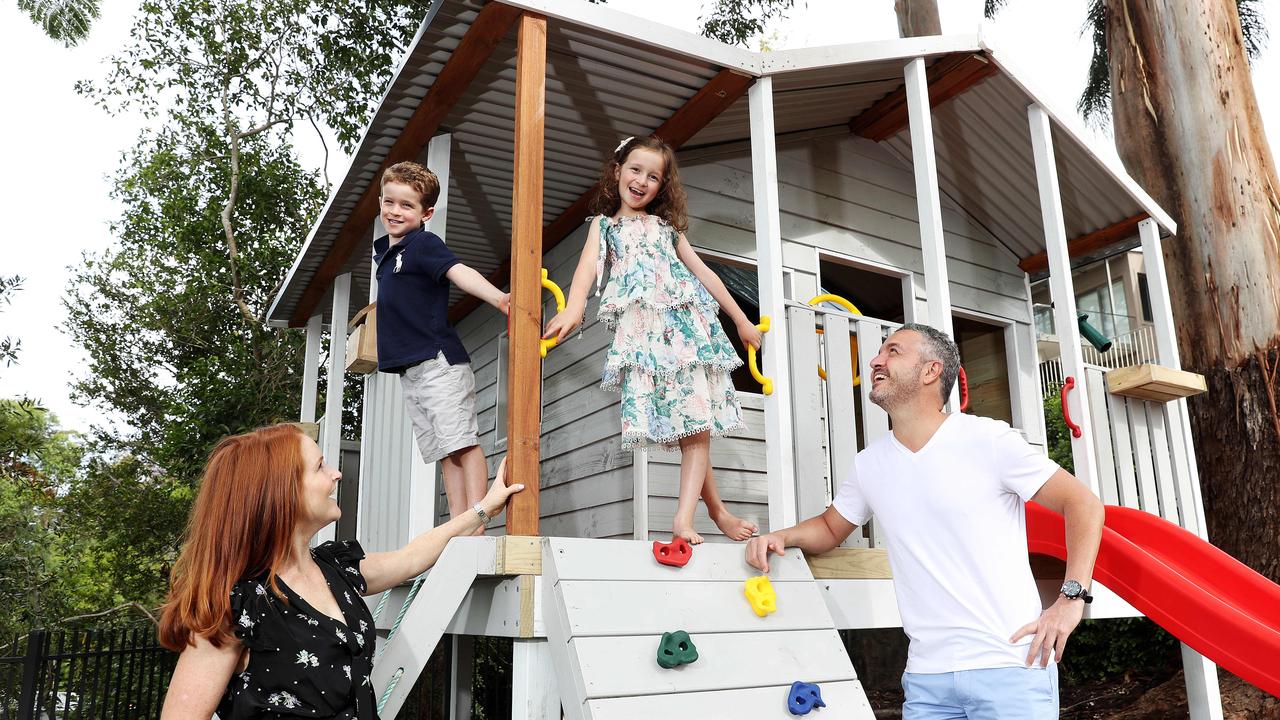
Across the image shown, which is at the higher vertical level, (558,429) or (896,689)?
(558,429)

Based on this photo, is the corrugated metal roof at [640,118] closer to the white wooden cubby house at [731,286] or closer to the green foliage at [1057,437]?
the white wooden cubby house at [731,286]

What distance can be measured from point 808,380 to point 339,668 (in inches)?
99.8

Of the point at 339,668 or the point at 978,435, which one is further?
the point at 978,435

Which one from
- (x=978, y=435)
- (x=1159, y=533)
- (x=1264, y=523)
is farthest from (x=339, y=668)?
(x=1264, y=523)

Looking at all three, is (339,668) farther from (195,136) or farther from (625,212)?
(195,136)

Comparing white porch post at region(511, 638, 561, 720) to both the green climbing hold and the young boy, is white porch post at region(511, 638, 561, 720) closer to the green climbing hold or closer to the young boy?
the green climbing hold

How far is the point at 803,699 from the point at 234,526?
5.79 ft

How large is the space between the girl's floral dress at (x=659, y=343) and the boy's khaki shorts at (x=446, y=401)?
0.65 m

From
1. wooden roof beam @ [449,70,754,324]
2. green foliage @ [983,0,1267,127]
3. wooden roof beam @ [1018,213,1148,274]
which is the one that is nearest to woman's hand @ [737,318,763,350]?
wooden roof beam @ [449,70,754,324]

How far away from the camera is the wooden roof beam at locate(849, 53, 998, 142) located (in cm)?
484

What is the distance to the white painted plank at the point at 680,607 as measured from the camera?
9.00 feet

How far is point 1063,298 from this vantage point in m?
4.96

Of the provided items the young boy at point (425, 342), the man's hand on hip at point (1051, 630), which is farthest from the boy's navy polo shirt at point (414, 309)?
the man's hand on hip at point (1051, 630)

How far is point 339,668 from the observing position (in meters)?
2.14
